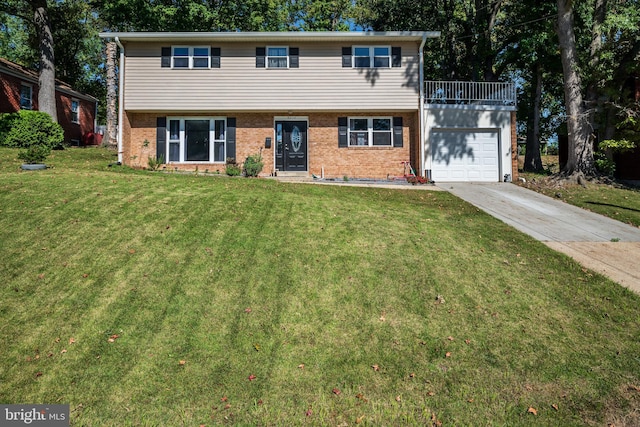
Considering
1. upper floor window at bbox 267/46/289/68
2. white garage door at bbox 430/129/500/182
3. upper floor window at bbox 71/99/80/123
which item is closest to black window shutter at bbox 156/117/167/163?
upper floor window at bbox 267/46/289/68

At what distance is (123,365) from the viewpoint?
399 cm

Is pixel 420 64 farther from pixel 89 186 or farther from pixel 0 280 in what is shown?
pixel 0 280

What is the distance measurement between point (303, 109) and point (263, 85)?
75.1 inches

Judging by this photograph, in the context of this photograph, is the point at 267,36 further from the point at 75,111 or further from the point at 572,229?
the point at 75,111

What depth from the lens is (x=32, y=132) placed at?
16.4 meters

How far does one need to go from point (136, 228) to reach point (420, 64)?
44.7ft

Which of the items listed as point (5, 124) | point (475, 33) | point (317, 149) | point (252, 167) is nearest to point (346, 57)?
point (317, 149)

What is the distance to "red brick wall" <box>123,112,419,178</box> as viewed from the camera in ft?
55.6

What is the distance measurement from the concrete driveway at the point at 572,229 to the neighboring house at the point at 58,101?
21.9 meters

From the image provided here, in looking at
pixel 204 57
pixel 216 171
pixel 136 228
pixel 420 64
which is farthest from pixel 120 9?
pixel 136 228

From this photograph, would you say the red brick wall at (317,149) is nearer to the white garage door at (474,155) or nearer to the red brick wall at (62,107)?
the white garage door at (474,155)

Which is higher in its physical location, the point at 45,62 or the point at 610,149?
the point at 45,62

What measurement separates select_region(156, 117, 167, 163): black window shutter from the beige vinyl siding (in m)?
0.69

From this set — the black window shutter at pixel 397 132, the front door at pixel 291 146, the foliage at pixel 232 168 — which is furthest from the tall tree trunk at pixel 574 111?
the foliage at pixel 232 168
